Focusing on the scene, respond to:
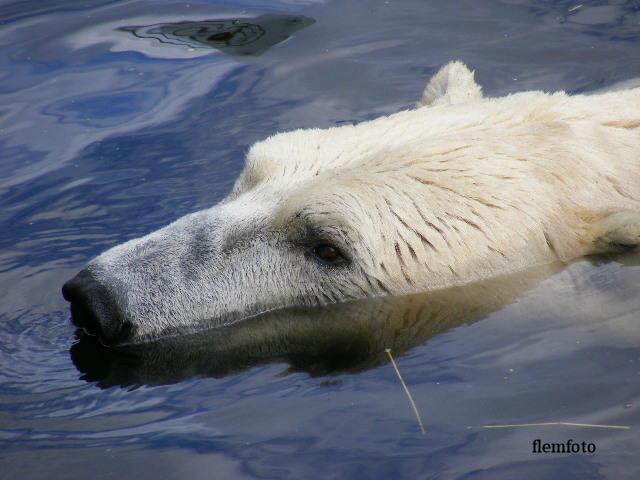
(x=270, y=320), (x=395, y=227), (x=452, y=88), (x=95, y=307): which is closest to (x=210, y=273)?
(x=270, y=320)

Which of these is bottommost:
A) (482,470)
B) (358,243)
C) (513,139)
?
(482,470)

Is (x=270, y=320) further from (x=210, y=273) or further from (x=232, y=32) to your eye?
(x=232, y=32)

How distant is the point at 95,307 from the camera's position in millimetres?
4113

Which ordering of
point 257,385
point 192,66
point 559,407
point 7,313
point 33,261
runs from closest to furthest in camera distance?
point 559,407
point 257,385
point 7,313
point 33,261
point 192,66

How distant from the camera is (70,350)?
170 inches

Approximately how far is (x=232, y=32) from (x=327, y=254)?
4820mm

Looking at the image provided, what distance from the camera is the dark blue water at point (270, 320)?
3402 millimetres

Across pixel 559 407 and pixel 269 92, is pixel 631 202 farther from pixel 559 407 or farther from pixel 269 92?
pixel 269 92

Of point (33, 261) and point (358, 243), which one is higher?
point (358, 243)

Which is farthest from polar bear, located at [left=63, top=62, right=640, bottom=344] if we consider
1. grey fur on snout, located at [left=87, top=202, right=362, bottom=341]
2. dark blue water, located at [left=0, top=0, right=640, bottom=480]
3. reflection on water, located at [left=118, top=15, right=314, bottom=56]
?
reflection on water, located at [left=118, top=15, right=314, bottom=56]

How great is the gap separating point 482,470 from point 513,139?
6.41ft

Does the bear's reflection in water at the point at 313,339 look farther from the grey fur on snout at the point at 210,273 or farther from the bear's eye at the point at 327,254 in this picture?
the bear's eye at the point at 327,254

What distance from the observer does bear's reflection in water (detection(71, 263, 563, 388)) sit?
4082 mm

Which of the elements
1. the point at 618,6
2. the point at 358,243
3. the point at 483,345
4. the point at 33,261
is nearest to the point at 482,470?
the point at 483,345
